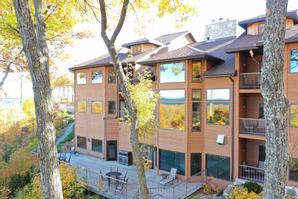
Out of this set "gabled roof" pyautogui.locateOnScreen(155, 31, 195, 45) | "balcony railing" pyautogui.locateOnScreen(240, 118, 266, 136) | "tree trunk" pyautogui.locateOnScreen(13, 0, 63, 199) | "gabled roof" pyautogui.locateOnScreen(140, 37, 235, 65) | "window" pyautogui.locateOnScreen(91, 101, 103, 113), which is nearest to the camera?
"tree trunk" pyautogui.locateOnScreen(13, 0, 63, 199)

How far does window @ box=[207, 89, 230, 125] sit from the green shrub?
3.53 metres

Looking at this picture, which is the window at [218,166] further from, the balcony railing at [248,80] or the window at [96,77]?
the window at [96,77]

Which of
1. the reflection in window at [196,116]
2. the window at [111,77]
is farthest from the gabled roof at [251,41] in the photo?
the window at [111,77]

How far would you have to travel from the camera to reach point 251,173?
45.4 feet

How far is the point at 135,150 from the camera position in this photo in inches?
363

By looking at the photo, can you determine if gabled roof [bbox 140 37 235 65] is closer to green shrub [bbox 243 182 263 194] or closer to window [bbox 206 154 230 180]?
window [bbox 206 154 230 180]

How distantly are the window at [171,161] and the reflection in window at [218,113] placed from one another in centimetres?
281

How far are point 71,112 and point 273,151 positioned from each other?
34129mm

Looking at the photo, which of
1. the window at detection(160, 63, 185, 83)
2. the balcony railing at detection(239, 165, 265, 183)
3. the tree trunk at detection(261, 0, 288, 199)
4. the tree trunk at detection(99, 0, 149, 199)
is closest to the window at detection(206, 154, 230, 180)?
the balcony railing at detection(239, 165, 265, 183)

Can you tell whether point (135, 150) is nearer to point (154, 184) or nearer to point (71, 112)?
point (154, 184)

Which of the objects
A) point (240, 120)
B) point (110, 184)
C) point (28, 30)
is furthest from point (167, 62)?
point (28, 30)

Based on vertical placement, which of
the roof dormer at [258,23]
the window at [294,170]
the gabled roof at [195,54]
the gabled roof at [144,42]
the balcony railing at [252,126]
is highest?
the gabled roof at [144,42]

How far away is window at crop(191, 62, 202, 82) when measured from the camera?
51.0 ft

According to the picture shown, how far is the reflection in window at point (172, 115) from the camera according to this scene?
1578 cm
